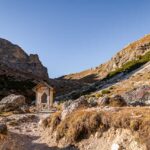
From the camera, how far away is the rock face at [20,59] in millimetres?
126875

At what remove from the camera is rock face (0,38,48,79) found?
416 feet

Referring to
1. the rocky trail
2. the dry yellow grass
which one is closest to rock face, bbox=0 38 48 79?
→ the rocky trail

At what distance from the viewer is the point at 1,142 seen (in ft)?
54.3

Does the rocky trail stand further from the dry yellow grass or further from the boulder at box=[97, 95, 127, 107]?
the boulder at box=[97, 95, 127, 107]

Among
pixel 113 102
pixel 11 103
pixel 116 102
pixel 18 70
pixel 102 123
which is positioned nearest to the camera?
pixel 102 123

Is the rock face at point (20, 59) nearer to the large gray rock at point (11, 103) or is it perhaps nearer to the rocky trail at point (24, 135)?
the large gray rock at point (11, 103)

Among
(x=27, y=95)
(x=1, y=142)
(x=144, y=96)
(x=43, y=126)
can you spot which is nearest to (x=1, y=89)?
(x=27, y=95)

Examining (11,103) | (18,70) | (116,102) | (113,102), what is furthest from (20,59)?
(116,102)

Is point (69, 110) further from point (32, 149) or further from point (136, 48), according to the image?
point (136, 48)

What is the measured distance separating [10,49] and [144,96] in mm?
102701

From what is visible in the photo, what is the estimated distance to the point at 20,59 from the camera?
437 feet

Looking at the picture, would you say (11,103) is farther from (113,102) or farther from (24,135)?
(113,102)

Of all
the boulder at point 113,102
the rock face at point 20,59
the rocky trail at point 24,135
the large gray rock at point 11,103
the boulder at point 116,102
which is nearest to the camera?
the rocky trail at point 24,135

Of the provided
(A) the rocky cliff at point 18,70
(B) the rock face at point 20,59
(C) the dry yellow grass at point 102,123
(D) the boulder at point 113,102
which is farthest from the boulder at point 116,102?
(B) the rock face at point 20,59
